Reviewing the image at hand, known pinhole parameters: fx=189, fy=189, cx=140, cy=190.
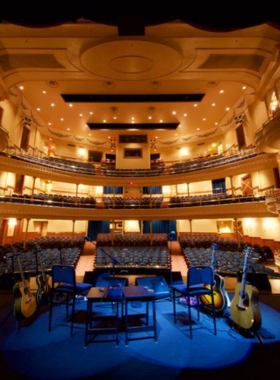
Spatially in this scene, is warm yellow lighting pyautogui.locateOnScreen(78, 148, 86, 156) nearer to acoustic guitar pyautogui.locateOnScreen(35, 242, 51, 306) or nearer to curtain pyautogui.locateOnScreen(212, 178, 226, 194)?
curtain pyautogui.locateOnScreen(212, 178, 226, 194)

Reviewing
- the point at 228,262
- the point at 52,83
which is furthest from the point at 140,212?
the point at 52,83

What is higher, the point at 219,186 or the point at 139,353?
Answer: the point at 219,186

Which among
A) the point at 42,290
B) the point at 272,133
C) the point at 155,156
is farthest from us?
the point at 155,156

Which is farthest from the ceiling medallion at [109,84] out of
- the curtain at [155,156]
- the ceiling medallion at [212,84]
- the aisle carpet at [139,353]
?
the aisle carpet at [139,353]

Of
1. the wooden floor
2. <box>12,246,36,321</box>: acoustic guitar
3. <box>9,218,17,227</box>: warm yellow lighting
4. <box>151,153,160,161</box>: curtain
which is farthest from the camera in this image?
<box>151,153,160,161</box>: curtain

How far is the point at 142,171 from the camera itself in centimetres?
1617

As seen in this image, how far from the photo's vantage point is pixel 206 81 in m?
11.1

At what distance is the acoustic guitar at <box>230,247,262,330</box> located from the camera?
2.75 meters

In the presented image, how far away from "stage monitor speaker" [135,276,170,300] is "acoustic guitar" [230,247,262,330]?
161 centimetres

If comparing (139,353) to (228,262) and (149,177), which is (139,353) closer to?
(228,262)

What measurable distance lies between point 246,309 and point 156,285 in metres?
2.03

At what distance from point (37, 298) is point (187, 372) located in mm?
3028

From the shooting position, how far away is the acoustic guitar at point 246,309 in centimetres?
275

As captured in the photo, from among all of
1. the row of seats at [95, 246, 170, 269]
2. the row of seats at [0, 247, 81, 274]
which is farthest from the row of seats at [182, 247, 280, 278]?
the row of seats at [0, 247, 81, 274]
